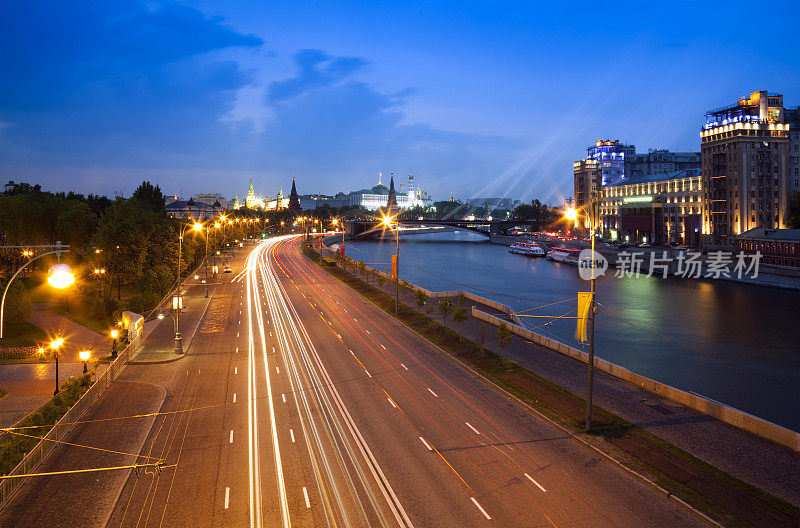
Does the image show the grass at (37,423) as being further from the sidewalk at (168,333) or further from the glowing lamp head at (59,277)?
the glowing lamp head at (59,277)

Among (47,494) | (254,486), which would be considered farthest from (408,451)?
(47,494)

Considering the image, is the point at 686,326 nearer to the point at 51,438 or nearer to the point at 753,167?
the point at 51,438

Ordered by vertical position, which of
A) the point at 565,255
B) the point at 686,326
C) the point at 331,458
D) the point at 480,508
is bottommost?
the point at 686,326

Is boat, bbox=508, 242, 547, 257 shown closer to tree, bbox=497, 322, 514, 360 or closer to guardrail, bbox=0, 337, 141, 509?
tree, bbox=497, 322, 514, 360

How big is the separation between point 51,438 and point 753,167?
121754 millimetres

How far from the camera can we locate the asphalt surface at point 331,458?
14938 millimetres

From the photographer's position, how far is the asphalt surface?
14.9m

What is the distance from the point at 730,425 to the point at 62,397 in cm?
2738

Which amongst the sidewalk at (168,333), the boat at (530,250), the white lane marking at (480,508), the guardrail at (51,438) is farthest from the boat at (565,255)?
the white lane marking at (480,508)

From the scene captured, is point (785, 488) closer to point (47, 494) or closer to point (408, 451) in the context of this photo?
point (408, 451)

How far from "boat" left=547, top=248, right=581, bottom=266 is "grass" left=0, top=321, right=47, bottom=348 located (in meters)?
94.2

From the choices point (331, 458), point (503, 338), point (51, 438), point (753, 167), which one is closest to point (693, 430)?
point (503, 338)

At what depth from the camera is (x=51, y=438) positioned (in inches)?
757

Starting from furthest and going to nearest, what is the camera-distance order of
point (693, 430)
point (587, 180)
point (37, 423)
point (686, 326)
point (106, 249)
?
point (587, 180), point (106, 249), point (686, 326), point (693, 430), point (37, 423)
